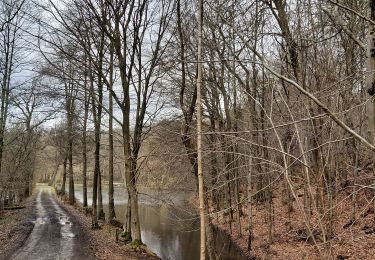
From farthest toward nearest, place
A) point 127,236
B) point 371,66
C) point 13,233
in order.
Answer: point 13,233, point 127,236, point 371,66

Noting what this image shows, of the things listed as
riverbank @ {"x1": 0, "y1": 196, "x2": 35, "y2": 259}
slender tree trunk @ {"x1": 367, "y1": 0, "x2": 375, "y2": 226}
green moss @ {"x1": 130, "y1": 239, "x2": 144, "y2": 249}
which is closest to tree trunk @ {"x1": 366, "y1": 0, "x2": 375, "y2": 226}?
slender tree trunk @ {"x1": 367, "y1": 0, "x2": 375, "y2": 226}

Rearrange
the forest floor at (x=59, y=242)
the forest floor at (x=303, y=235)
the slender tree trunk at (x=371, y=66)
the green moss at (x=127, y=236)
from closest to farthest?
the slender tree trunk at (x=371, y=66) < the forest floor at (x=303, y=235) < the forest floor at (x=59, y=242) < the green moss at (x=127, y=236)

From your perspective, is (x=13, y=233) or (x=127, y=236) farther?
(x=13, y=233)

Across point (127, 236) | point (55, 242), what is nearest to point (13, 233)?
point (55, 242)

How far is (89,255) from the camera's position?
13.0m

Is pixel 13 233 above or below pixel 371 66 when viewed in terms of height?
below

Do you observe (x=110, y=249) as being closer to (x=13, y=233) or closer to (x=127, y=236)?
(x=127, y=236)

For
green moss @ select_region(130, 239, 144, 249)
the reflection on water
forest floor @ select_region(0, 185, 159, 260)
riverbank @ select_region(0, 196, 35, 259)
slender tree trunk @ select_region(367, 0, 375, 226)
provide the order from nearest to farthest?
1. slender tree trunk @ select_region(367, 0, 375, 226)
2. forest floor @ select_region(0, 185, 159, 260)
3. riverbank @ select_region(0, 196, 35, 259)
4. green moss @ select_region(130, 239, 144, 249)
5. the reflection on water

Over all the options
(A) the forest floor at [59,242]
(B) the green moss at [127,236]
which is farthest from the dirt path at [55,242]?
(B) the green moss at [127,236]

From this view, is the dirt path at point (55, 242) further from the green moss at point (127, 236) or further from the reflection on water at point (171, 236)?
the reflection on water at point (171, 236)

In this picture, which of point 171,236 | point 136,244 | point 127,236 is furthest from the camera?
point 171,236

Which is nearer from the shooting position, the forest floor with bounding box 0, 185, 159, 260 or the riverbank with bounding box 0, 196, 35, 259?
the forest floor with bounding box 0, 185, 159, 260

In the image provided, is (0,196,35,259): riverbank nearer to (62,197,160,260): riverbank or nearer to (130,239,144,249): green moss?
(62,197,160,260): riverbank

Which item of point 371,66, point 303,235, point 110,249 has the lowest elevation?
point 303,235
